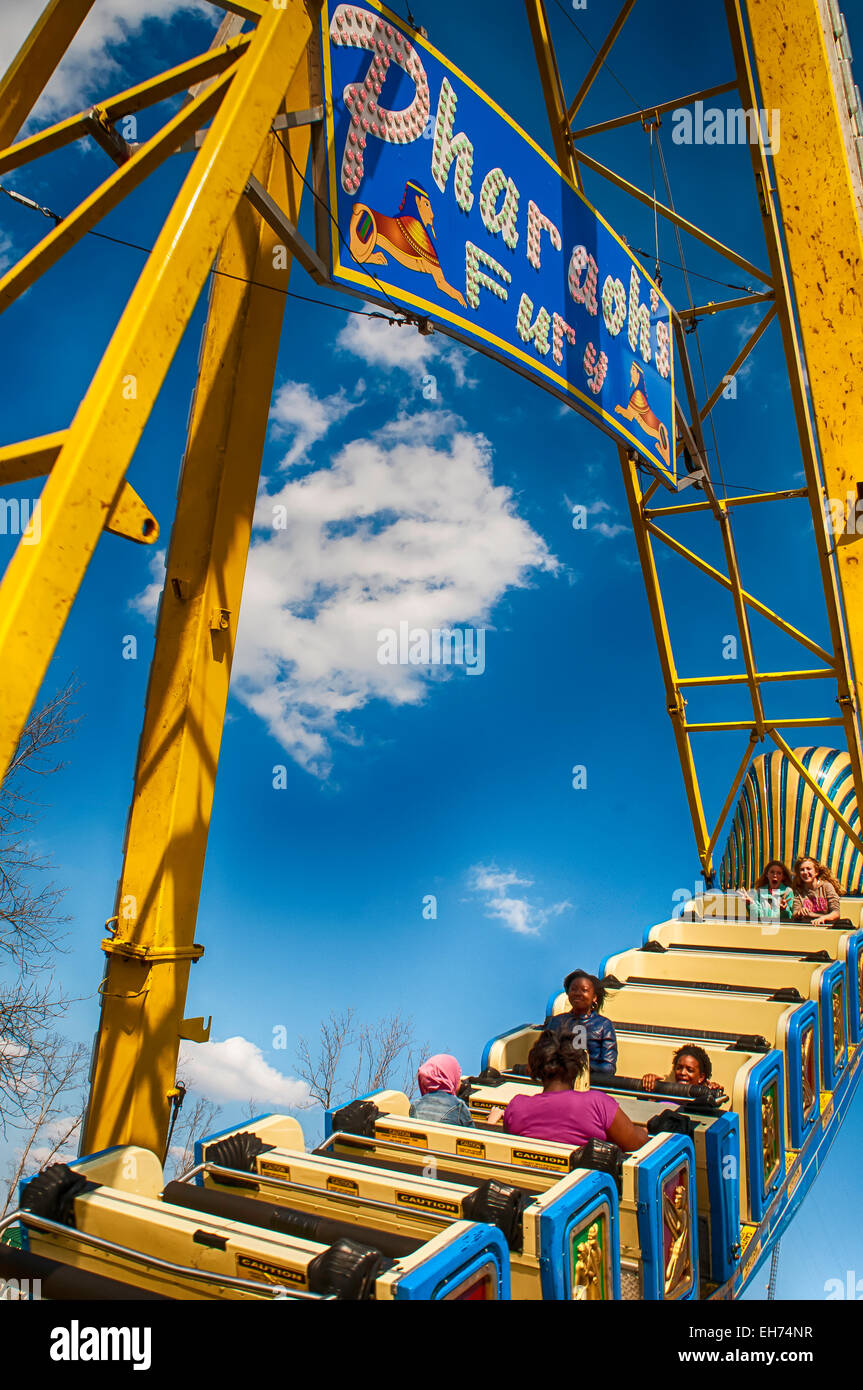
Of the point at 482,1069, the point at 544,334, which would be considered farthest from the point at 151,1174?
the point at 544,334

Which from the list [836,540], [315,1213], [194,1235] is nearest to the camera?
[194,1235]

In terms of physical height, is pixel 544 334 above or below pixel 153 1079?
above

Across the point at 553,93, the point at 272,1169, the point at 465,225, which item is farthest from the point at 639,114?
the point at 272,1169

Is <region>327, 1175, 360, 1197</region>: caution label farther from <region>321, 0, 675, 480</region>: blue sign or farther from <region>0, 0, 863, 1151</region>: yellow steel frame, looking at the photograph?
<region>321, 0, 675, 480</region>: blue sign

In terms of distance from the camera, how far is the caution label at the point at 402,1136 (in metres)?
3.45

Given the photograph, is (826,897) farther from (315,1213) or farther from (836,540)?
(315,1213)

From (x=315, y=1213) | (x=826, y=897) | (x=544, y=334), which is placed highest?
(x=544, y=334)

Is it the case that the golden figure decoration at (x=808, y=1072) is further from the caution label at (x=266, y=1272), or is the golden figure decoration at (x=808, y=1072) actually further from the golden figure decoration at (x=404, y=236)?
the golden figure decoration at (x=404, y=236)

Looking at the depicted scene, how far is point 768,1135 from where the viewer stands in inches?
176

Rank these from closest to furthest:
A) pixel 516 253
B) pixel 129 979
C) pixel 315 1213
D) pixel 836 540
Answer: pixel 315 1213 → pixel 129 979 → pixel 516 253 → pixel 836 540

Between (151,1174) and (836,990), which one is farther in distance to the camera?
(836,990)

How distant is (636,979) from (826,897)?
8.88 feet

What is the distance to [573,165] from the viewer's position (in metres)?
8.17

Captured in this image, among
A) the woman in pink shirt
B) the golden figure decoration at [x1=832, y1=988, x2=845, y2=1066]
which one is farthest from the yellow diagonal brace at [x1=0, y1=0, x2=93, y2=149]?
the golden figure decoration at [x1=832, y1=988, x2=845, y2=1066]
